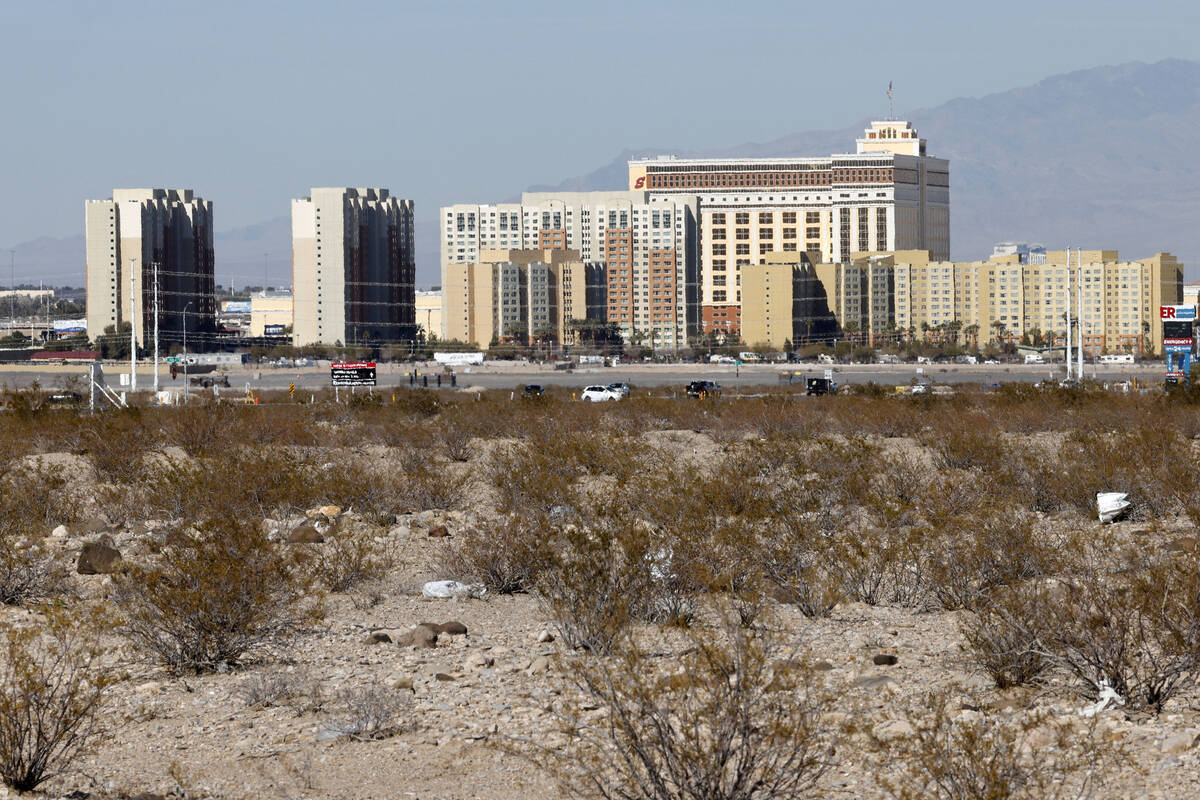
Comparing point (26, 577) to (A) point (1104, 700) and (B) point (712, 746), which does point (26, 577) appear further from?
(A) point (1104, 700)

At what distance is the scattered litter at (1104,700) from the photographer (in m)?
9.05

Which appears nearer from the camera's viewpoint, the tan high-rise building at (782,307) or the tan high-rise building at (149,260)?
the tan high-rise building at (149,260)

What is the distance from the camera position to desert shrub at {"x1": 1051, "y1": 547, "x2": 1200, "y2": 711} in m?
9.21

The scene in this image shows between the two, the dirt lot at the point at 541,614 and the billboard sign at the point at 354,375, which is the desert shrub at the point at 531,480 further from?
the billboard sign at the point at 354,375

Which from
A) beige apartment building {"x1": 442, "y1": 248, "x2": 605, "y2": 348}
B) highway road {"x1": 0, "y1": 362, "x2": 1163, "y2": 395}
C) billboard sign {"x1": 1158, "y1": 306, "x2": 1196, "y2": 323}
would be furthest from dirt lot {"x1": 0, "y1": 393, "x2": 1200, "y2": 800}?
beige apartment building {"x1": 442, "y1": 248, "x2": 605, "y2": 348}

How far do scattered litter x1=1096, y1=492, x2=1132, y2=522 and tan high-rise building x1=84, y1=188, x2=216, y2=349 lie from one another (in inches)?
5650

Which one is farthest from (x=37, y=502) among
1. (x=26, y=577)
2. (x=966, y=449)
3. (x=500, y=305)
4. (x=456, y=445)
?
(x=500, y=305)

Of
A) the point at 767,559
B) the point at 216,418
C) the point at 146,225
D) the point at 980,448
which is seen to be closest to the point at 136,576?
the point at 767,559

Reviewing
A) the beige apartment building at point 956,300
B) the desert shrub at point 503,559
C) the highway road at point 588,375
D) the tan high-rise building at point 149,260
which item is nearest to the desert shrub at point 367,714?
the desert shrub at point 503,559

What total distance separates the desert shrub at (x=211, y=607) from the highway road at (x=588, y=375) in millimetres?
61526

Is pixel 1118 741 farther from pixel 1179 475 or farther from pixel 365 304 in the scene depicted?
pixel 365 304

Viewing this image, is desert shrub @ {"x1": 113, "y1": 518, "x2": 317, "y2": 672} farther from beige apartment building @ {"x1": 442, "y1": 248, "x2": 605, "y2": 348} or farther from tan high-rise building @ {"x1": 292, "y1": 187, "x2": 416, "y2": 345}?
beige apartment building @ {"x1": 442, "y1": 248, "x2": 605, "y2": 348}

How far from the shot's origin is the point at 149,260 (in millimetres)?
172375

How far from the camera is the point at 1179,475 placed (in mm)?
18797
